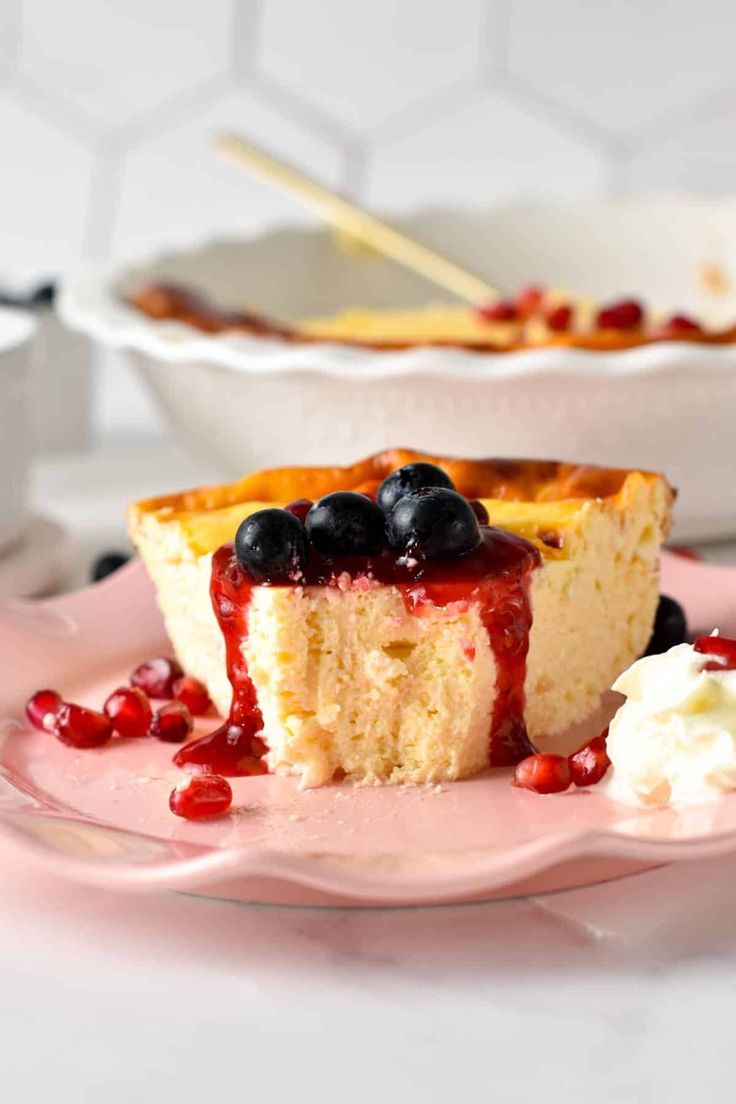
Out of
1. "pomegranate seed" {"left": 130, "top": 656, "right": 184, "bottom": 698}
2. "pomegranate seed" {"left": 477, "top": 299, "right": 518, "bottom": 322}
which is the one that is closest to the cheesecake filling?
"pomegranate seed" {"left": 130, "top": 656, "right": 184, "bottom": 698}

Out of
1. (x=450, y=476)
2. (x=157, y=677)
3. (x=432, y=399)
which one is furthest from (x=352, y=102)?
(x=157, y=677)

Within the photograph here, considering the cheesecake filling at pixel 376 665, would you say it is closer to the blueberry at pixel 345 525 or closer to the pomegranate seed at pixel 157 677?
the blueberry at pixel 345 525

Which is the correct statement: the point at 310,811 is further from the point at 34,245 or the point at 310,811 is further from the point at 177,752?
the point at 34,245

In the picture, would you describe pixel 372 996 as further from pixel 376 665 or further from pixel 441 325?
pixel 441 325

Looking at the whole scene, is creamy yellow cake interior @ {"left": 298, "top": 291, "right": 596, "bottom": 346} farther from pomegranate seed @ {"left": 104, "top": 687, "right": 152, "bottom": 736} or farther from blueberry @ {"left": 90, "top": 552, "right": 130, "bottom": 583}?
pomegranate seed @ {"left": 104, "top": 687, "right": 152, "bottom": 736}

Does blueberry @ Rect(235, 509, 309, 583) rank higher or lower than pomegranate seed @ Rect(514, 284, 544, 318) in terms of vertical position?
lower

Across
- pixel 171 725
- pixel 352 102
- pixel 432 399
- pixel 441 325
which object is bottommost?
pixel 171 725
